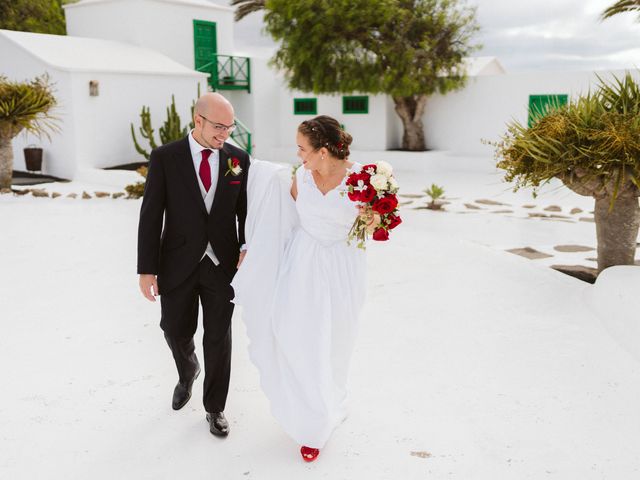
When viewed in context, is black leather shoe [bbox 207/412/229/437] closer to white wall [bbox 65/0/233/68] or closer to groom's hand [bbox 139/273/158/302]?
groom's hand [bbox 139/273/158/302]

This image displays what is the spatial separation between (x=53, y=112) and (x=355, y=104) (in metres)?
9.99

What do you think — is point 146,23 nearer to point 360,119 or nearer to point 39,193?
point 360,119

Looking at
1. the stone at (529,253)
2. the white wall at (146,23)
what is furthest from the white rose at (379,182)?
the white wall at (146,23)

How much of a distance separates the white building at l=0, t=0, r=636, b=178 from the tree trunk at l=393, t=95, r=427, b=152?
1.80 feet

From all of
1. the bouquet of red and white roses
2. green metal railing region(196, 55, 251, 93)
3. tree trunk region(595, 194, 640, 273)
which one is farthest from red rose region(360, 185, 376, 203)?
green metal railing region(196, 55, 251, 93)

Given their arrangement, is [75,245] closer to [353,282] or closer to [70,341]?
[70,341]

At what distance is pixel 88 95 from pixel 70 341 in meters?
13.0

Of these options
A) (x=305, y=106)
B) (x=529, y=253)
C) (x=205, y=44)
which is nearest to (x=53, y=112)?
(x=205, y=44)

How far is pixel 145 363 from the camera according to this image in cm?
497

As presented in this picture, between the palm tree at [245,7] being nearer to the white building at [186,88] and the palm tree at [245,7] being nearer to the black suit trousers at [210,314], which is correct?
the white building at [186,88]

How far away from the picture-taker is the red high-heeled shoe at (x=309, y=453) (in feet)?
11.6

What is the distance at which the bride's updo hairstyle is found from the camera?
3584mm

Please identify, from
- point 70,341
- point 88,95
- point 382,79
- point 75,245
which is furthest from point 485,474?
point 382,79

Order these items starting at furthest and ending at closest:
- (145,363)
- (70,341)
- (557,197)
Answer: (557,197)
(70,341)
(145,363)
